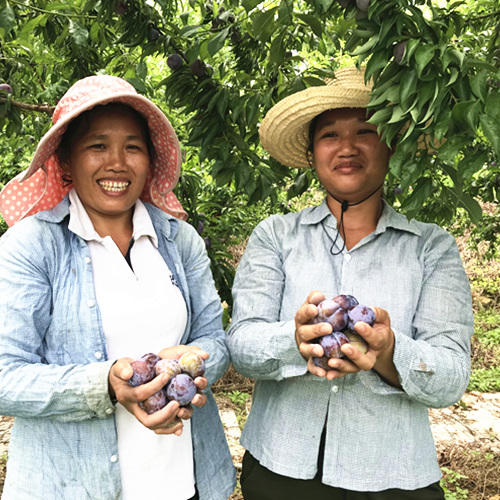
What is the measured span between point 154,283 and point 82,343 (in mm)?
243

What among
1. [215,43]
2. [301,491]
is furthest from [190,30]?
[301,491]

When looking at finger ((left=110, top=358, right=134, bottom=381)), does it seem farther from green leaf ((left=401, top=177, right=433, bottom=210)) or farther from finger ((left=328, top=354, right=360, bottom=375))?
green leaf ((left=401, top=177, right=433, bottom=210))

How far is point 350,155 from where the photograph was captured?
152 centimetres

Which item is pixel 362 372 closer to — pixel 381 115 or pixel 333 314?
pixel 333 314

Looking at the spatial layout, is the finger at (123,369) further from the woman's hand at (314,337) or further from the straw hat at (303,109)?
the straw hat at (303,109)

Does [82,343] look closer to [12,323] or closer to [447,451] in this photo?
[12,323]

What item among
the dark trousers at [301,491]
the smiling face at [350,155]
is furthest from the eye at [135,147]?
the dark trousers at [301,491]

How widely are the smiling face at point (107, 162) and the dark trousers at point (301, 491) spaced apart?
837 mm

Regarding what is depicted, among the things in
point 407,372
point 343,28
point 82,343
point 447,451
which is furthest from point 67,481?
point 447,451

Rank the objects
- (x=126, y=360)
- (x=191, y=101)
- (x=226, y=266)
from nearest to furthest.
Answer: (x=126, y=360) → (x=191, y=101) → (x=226, y=266)

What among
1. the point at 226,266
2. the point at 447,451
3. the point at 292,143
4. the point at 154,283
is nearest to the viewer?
the point at 154,283

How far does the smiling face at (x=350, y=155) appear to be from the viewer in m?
1.53

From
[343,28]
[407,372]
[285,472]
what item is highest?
[343,28]

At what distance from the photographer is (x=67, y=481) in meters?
1.29
